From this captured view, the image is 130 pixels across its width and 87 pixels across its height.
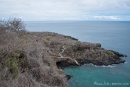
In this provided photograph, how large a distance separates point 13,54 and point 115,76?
15.4m

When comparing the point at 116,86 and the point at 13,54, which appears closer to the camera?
the point at 13,54

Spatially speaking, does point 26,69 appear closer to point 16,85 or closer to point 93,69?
point 16,85

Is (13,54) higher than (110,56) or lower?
higher

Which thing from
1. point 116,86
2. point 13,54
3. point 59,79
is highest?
point 13,54

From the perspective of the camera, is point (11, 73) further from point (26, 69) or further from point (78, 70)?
point (78, 70)

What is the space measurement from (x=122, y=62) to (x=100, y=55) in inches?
159

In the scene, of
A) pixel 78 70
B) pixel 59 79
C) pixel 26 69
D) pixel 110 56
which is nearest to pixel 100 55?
pixel 110 56

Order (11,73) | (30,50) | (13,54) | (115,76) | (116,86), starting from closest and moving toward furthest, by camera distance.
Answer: (11,73) → (13,54) → (30,50) → (116,86) → (115,76)

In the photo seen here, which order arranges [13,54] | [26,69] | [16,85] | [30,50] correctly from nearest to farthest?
[16,85] < [13,54] < [26,69] < [30,50]

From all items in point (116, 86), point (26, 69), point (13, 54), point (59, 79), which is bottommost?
point (116, 86)

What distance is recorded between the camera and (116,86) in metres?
17.4

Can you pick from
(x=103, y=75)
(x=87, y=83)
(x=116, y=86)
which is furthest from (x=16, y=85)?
(x=103, y=75)

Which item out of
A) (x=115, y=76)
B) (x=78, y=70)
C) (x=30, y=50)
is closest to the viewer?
(x=30, y=50)

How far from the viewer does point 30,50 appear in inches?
455
